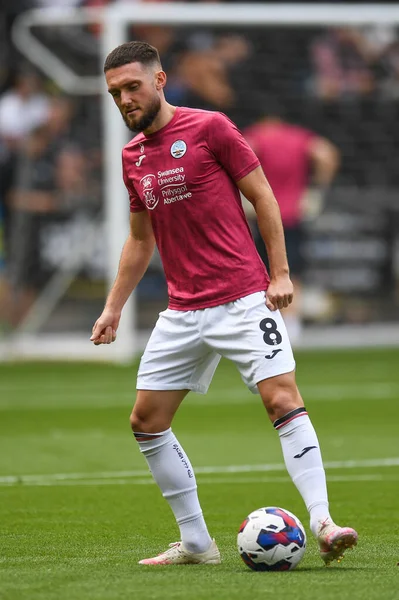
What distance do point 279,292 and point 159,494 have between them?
2625 millimetres

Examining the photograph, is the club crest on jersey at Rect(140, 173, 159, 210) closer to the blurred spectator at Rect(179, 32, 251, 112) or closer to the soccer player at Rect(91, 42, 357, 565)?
the soccer player at Rect(91, 42, 357, 565)

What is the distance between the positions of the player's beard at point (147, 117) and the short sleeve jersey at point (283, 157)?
11.7m

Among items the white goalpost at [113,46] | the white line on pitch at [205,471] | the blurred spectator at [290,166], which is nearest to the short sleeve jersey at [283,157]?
the blurred spectator at [290,166]

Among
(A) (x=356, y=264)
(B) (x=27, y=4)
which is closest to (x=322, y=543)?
(A) (x=356, y=264)

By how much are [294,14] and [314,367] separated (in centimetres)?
489

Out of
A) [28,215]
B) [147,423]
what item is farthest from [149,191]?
[28,215]

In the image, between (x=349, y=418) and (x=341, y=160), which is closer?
(x=349, y=418)

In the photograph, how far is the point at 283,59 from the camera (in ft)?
65.2

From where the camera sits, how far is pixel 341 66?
2036cm

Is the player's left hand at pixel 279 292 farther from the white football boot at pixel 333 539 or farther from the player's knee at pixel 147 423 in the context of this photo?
the white football boot at pixel 333 539

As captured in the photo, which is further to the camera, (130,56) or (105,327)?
(105,327)

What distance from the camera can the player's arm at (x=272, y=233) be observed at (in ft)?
19.0

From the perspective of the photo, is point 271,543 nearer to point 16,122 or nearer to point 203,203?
point 203,203

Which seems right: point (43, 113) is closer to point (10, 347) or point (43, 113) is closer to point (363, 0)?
point (10, 347)
